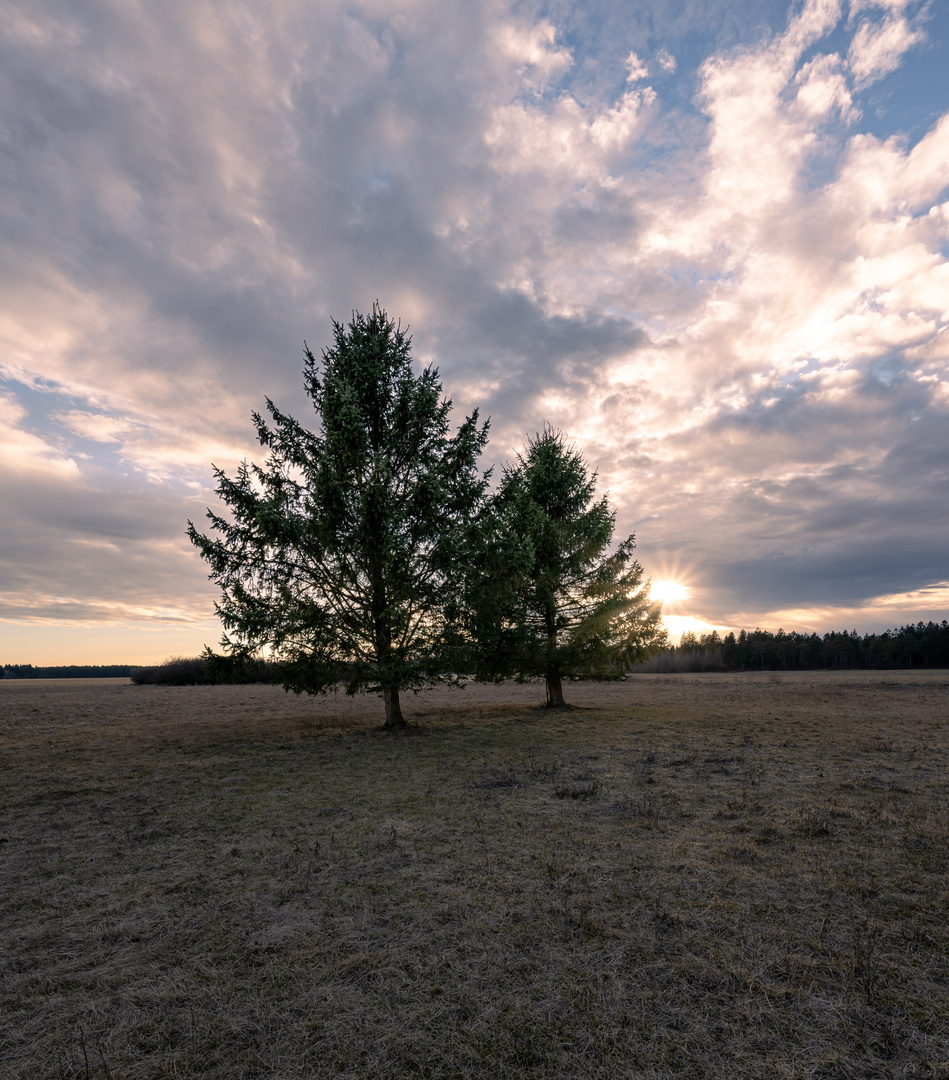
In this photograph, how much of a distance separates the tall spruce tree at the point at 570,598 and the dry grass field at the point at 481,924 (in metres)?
9.60

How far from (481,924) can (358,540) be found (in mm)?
11159

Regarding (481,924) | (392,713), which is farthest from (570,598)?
(481,924)

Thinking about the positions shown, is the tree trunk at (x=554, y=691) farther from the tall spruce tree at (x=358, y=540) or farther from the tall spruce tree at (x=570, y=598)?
the tall spruce tree at (x=358, y=540)

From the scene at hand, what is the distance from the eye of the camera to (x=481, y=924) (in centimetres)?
450

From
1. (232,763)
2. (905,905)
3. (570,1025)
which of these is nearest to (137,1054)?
(570,1025)

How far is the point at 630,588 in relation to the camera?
20859 mm

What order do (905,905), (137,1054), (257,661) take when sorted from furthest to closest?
(257,661) → (905,905) → (137,1054)

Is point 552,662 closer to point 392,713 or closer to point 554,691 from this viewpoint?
point 554,691

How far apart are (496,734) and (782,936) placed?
11.7m

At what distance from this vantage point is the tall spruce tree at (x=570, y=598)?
1973 centimetres

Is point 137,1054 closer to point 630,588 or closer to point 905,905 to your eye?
point 905,905

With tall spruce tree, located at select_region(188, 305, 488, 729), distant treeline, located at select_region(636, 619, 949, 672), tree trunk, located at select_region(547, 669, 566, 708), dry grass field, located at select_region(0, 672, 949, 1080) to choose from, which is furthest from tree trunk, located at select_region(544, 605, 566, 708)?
distant treeline, located at select_region(636, 619, 949, 672)

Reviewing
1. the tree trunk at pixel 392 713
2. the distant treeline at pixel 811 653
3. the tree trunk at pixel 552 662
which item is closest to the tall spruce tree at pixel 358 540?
the tree trunk at pixel 392 713

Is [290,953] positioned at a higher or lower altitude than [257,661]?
lower
